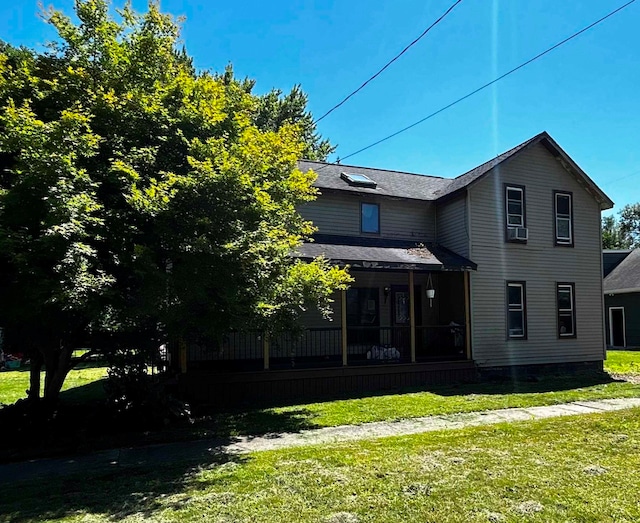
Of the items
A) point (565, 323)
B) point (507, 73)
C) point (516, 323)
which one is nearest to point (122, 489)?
point (507, 73)

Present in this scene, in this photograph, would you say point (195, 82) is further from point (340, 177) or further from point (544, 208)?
point (544, 208)

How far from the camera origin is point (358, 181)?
46.9 feet

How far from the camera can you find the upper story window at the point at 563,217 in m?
14.8

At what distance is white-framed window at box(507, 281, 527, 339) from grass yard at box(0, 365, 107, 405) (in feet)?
36.9

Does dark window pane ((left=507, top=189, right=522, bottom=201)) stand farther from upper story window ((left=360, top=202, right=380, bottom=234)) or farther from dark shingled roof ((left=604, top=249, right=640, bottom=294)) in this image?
dark shingled roof ((left=604, top=249, right=640, bottom=294))

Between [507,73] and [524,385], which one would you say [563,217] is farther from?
[507,73]

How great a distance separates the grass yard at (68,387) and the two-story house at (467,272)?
9.64 feet

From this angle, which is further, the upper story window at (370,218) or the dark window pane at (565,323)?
the dark window pane at (565,323)

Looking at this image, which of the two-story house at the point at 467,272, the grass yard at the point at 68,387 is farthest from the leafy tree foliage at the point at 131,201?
the two-story house at the point at 467,272

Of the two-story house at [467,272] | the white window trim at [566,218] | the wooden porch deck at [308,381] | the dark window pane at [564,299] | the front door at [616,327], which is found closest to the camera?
the wooden porch deck at [308,381]

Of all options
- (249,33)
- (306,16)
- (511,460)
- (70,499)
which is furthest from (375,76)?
(70,499)

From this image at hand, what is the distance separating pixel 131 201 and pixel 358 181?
905 cm

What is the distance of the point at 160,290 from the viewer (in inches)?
246

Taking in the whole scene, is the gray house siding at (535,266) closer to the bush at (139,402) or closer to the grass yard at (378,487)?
the grass yard at (378,487)
